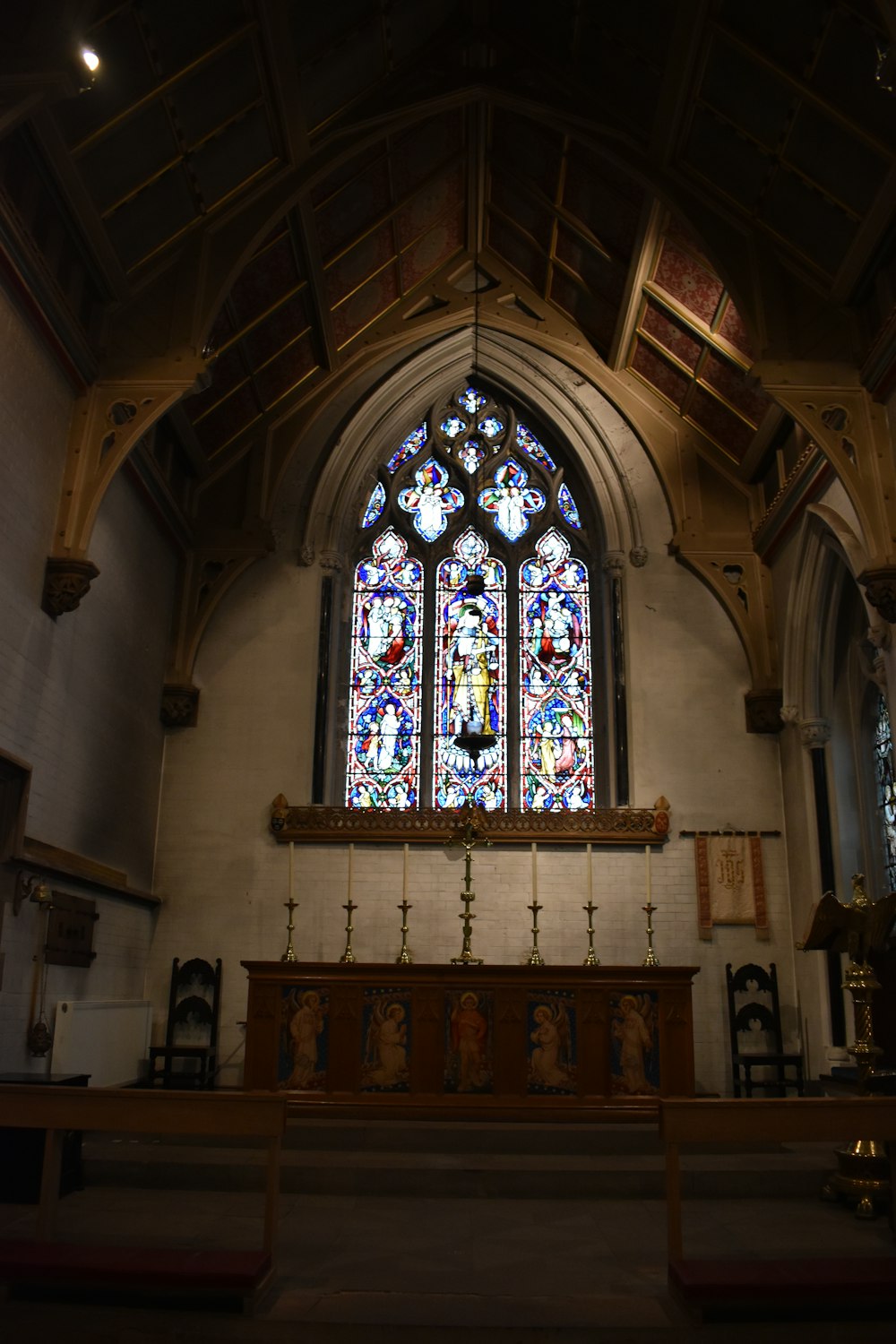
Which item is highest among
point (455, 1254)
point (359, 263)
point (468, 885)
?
point (359, 263)

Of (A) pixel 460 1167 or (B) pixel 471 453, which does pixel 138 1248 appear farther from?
(B) pixel 471 453

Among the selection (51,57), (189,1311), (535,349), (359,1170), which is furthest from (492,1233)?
(535,349)

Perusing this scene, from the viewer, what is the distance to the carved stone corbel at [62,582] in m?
7.91

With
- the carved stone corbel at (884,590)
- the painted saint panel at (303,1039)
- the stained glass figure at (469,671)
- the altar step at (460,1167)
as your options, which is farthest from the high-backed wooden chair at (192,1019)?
the carved stone corbel at (884,590)

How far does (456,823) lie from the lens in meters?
10.6

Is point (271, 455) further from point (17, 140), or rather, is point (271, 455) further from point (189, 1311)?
point (189, 1311)

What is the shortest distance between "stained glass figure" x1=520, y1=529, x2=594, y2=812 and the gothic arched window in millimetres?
13

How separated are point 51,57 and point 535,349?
703cm

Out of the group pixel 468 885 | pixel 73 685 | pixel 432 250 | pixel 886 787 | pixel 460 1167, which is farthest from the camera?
pixel 432 250

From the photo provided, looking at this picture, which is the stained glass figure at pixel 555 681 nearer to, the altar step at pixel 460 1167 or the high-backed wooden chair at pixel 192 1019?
the high-backed wooden chair at pixel 192 1019

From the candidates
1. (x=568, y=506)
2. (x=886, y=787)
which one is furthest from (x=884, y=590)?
(x=568, y=506)

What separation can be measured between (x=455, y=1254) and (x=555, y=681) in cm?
733

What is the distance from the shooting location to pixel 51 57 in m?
6.34

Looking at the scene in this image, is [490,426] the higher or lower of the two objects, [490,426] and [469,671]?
the higher
